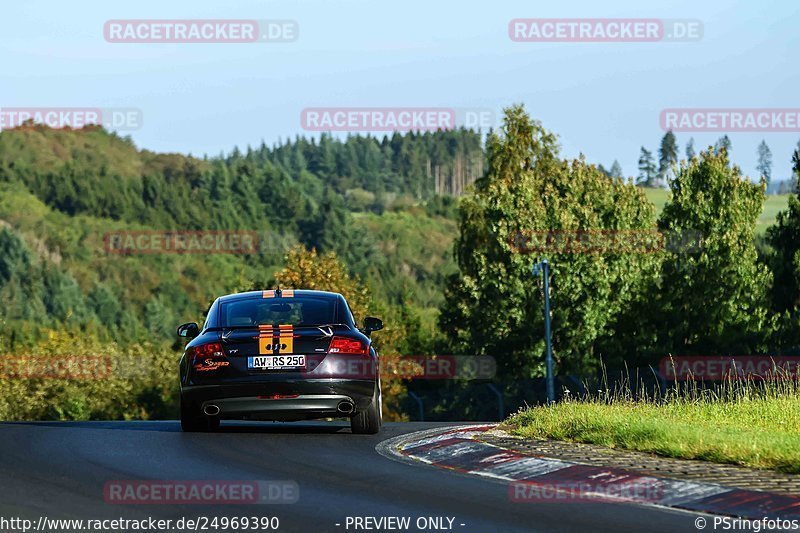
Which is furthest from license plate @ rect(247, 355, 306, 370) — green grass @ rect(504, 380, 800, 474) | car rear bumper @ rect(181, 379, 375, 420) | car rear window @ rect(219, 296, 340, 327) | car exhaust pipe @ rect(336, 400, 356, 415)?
green grass @ rect(504, 380, 800, 474)

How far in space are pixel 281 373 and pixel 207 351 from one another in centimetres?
92

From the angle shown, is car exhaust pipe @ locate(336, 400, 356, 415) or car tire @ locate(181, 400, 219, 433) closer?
car exhaust pipe @ locate(336, 400, 356, 415)

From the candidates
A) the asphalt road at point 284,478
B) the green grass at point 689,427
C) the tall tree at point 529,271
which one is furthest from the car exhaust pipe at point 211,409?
the tall tree at point 529,271

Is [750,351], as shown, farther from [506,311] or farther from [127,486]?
[127,486]

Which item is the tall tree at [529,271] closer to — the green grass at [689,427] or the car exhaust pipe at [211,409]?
the green grass at [689,427]

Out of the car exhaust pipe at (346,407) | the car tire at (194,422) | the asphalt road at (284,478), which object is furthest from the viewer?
the car tire at (194,422)

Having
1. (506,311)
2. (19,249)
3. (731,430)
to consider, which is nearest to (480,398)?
(506,311)

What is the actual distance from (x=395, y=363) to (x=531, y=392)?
17976 millimetres

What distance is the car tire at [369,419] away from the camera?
16.1 meters

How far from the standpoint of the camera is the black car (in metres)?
15.5

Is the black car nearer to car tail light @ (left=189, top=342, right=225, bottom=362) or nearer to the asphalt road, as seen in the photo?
car tail light @ (left=189, top=342, right=225, bottom=362)

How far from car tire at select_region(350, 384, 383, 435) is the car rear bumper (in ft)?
1.11

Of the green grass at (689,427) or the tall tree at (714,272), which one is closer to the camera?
the green grass at (689,427)

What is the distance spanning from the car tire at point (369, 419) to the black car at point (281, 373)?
0.01 meters
